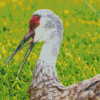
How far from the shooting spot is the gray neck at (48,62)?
10.7 ft

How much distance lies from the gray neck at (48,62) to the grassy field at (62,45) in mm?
400

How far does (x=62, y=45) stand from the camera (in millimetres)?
5570

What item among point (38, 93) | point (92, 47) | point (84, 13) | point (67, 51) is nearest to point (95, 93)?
point (38, 93)

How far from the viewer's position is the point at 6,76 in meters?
3.99

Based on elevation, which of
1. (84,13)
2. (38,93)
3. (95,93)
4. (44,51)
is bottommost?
(84,13)

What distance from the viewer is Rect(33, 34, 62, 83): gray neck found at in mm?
3273

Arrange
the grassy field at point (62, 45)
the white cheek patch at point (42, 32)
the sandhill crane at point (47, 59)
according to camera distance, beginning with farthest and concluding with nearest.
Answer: the grassy field at point (62, 45)
the white cheek patch at point (42, 32)
the sandhill crane at point (47, 59)

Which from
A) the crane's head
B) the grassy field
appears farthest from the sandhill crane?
the grassy field

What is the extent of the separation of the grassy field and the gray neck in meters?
0.40

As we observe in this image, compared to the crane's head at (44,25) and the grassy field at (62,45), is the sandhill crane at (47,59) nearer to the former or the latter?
the crane's head at (44,25)

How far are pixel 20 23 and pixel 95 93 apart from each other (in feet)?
13.2

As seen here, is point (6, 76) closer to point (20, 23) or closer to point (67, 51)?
point (67, 51)

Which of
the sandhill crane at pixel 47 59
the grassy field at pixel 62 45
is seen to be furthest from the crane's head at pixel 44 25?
the grassy field at pixel 62 45

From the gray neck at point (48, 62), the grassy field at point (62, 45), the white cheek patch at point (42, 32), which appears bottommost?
the grassy field at point (62, 45)
